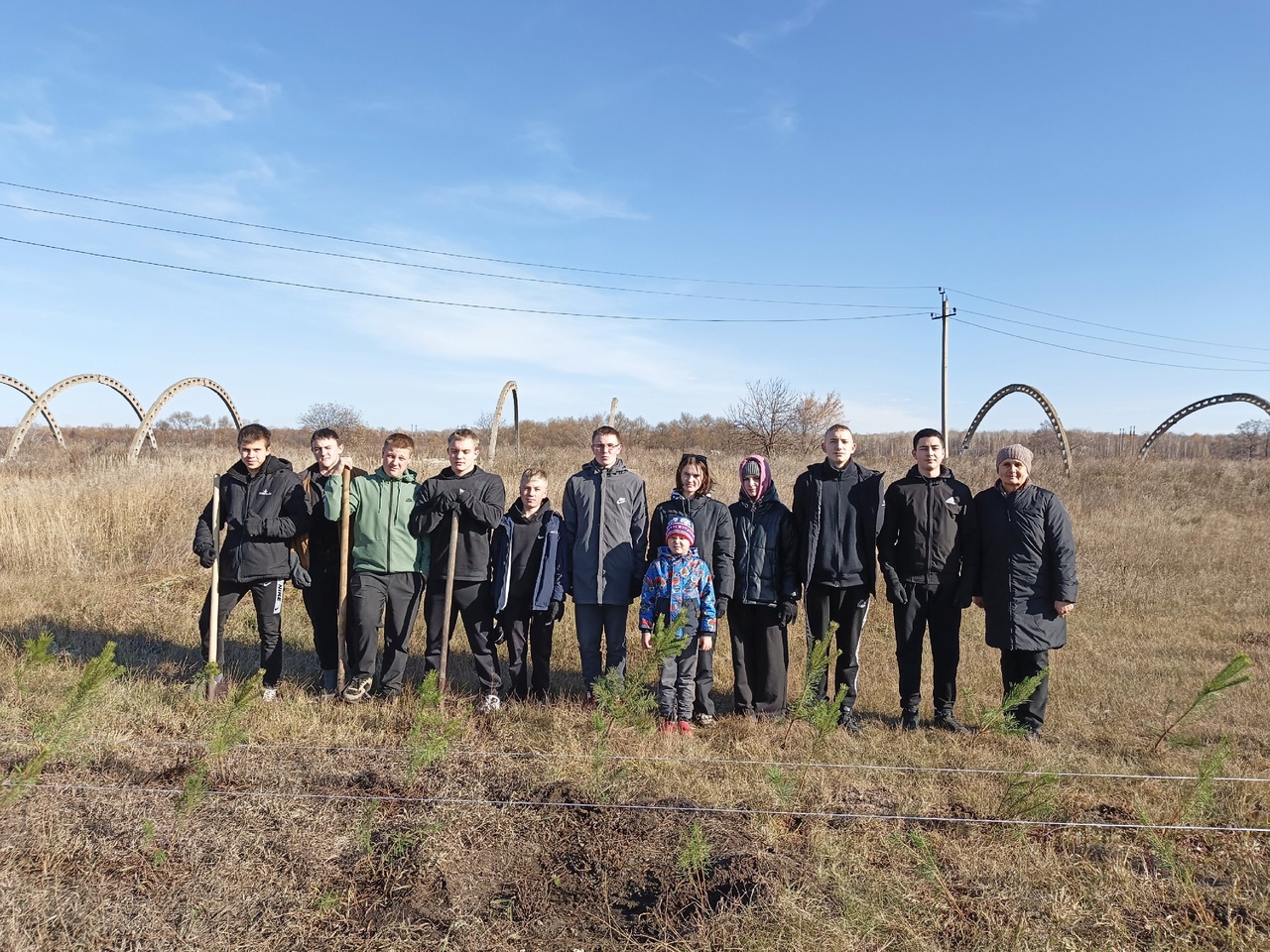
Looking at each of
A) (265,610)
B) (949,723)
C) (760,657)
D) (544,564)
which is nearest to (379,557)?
(265,610)

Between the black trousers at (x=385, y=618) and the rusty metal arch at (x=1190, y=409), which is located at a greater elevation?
the rusty metal arch at (x=1190, y=409)

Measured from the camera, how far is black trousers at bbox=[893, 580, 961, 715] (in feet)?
17.2

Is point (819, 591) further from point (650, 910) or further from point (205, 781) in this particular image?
point (205, 781)

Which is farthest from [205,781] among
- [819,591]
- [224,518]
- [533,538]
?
[819,591]

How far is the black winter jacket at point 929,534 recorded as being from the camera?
518 centimetres

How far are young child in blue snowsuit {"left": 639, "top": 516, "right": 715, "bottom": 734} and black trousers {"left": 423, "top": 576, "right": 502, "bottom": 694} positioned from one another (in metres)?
1.19

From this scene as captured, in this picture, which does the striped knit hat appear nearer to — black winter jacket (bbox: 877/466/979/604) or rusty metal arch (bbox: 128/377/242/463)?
black winter jacket (bbox: 877/466/979/604)

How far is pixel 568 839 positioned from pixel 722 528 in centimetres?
232

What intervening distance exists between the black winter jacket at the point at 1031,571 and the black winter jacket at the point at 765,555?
1326mm

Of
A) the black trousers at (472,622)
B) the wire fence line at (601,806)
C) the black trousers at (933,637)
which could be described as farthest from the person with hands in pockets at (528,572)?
the black trousers at (933,637)

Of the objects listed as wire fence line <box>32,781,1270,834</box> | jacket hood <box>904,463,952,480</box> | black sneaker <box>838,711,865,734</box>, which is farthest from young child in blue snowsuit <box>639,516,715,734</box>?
jacket hood <box>904,463,952,480</box>

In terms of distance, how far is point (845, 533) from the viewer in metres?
5.20

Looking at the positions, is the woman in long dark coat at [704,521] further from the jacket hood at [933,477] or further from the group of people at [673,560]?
the jacket hood at [933,477]

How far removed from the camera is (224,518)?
540cm
